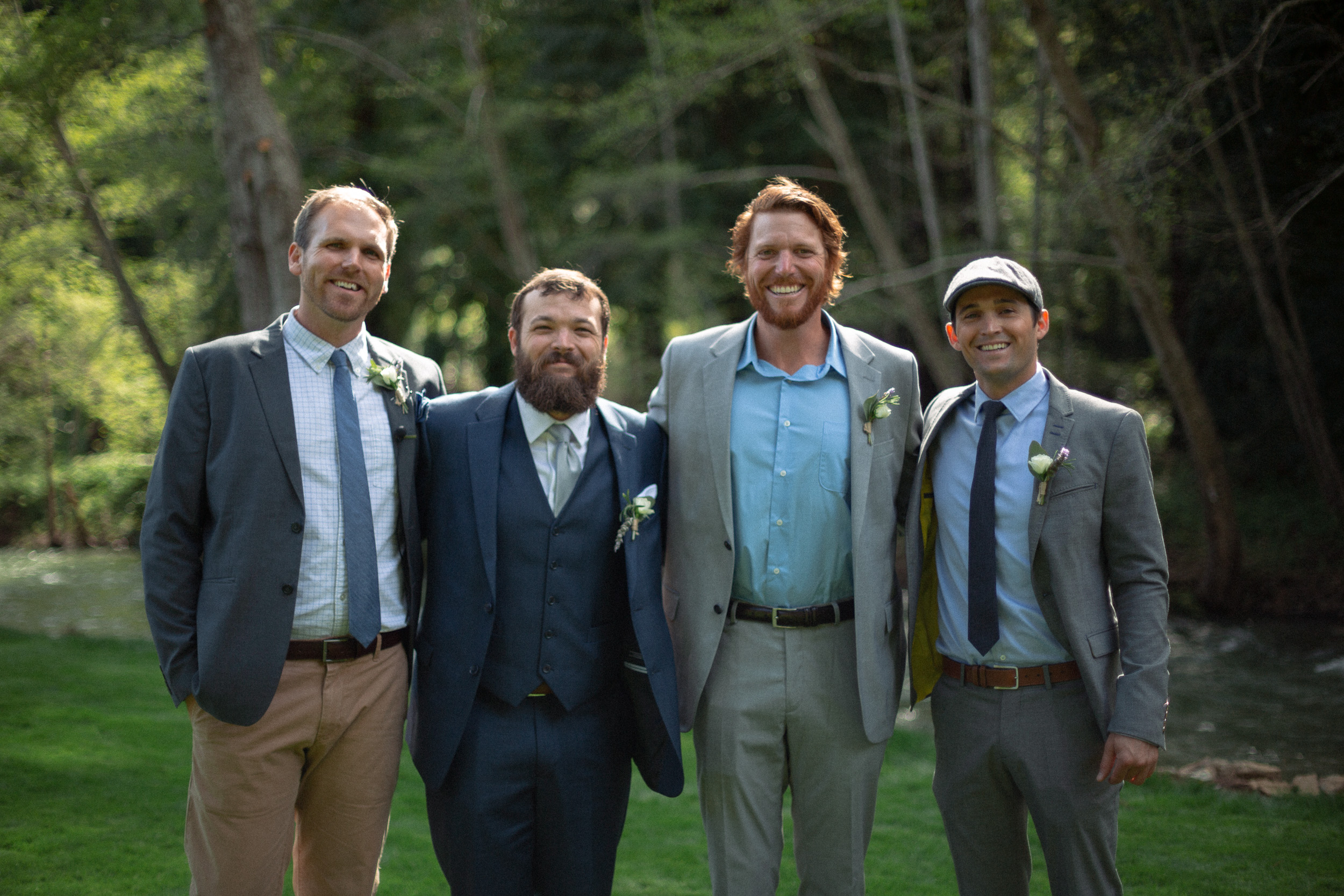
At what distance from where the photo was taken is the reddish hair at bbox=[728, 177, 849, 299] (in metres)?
3.37

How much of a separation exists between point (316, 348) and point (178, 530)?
0.63 meters

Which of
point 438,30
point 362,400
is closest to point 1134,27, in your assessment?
point 438,30

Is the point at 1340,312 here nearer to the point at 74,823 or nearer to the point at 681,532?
the point at 681,532

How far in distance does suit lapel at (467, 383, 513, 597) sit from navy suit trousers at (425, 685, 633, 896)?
407 millimetres

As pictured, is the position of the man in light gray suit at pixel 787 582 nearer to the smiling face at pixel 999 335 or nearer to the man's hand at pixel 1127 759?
the smiling face at pixel 999 335

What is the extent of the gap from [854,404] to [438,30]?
1429cm

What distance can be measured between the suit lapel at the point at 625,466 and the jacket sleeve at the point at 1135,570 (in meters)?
1.36

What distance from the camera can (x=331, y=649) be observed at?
2889 millimetres

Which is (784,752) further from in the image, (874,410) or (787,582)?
(874,410)

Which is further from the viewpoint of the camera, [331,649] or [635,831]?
[635,831]

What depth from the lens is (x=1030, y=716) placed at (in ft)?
9.68

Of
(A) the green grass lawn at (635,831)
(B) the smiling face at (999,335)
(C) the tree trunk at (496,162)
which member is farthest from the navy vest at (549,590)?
(C) the tree trunk at (496,162)

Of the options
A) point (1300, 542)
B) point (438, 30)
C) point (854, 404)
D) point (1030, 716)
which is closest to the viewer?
point (1030, 716)

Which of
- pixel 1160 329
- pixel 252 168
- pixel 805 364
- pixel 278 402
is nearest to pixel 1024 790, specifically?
pixel 805 364
